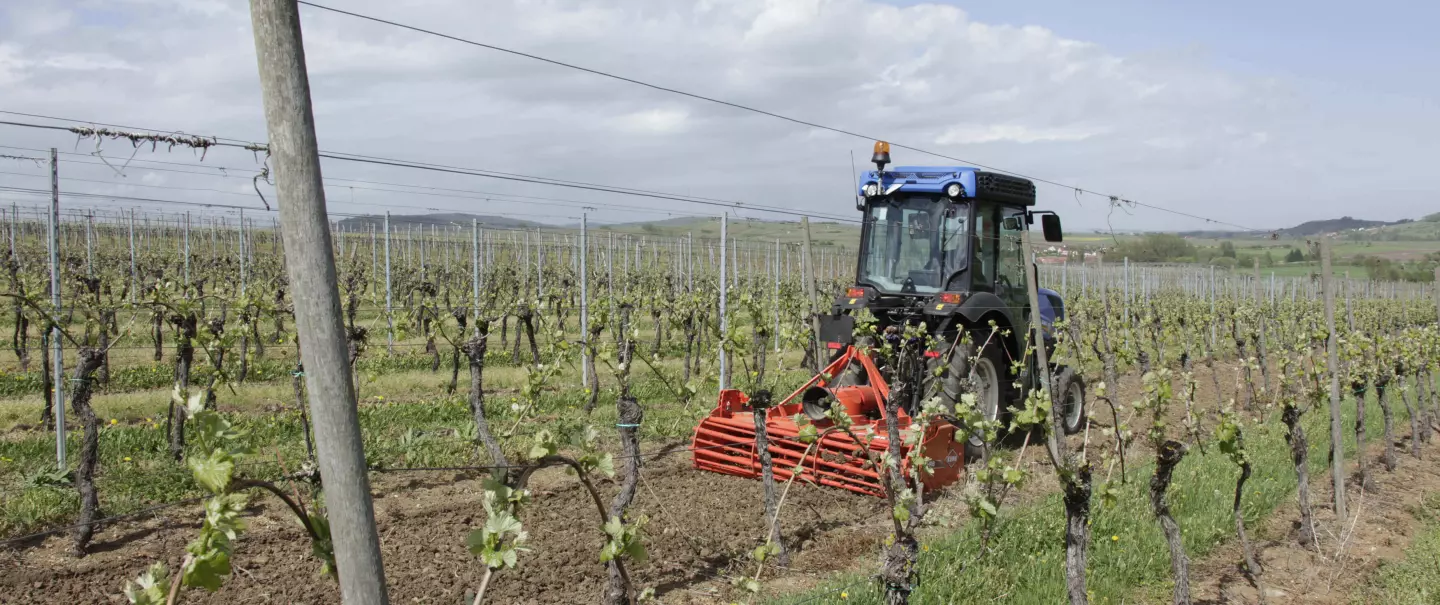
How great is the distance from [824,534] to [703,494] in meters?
0.98

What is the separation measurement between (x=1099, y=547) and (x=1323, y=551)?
1781mm

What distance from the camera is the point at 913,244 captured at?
8.20 m

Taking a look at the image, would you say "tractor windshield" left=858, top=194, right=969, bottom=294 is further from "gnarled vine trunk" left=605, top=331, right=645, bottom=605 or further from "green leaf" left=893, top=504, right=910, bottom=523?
"green leaf" left=893, top=504, right=910, bottom=523

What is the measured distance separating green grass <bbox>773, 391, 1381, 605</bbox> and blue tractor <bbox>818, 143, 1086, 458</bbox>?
1232mm

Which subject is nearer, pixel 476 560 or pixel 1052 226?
pixel 476 560

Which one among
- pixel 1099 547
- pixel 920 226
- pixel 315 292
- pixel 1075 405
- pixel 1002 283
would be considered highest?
pixel 920 226

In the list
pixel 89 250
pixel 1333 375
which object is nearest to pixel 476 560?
pixel 1333 375

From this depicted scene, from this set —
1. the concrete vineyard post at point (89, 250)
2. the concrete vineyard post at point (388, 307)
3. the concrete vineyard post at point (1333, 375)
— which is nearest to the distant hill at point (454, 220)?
the concrete vineyard post at point (388, 307)

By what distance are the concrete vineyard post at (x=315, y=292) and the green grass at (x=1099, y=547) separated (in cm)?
294

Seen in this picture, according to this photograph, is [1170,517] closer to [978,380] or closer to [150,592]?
[978,380]

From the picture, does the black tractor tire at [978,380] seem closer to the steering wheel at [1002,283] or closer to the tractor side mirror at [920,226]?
the steering wheel at [1002,283]

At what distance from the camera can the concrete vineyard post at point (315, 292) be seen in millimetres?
1953

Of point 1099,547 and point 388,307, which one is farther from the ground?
point 388,307

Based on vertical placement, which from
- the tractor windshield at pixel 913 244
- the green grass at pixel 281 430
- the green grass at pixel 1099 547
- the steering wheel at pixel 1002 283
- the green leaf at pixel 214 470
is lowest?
the green grass at pixel 1099 547
